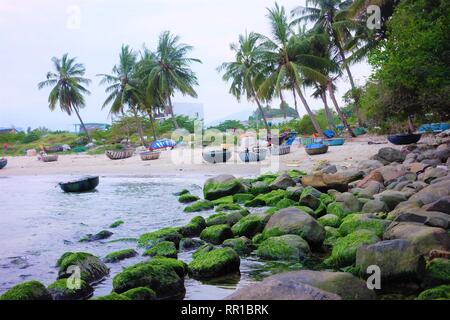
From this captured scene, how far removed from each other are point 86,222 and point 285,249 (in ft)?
26.0

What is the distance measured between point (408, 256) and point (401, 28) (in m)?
10.8

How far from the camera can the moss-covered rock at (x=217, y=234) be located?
9.11 metres

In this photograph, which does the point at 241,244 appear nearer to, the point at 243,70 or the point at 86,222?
the point at 86,222

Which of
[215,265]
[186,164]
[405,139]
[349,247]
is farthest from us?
[186,164]

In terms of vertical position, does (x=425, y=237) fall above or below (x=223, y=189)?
above

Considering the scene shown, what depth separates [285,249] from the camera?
25.3 ft

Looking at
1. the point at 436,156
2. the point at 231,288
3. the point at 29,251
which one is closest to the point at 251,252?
the point at 231,288

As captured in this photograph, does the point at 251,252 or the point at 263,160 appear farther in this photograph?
the point at 263,160

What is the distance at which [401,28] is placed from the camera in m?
14.5

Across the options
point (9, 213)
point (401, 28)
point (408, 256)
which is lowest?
point (9, 213)

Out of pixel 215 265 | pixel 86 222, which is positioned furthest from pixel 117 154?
pixel 215 265
